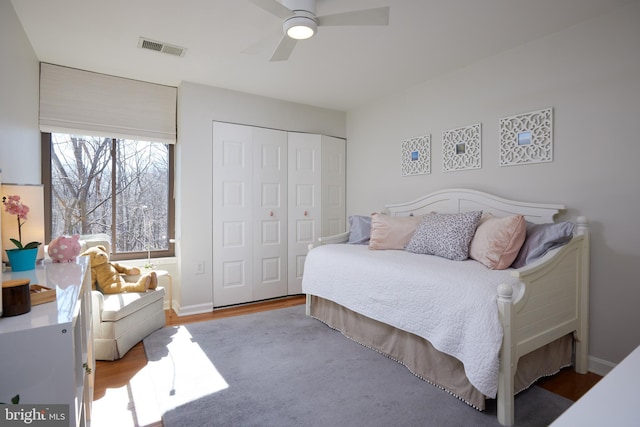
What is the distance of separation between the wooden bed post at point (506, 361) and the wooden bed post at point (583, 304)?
92 centimetres

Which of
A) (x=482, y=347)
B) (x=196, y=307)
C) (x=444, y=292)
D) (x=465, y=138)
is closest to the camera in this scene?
(x=482, y=347)

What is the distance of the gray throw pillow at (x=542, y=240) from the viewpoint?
216cm

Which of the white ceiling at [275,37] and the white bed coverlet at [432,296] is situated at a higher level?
the white ceiling at [275,37]

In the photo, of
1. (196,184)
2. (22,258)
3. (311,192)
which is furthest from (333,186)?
(22,258)

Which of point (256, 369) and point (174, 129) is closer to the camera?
point (256, 369)

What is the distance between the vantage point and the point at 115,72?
3322mm

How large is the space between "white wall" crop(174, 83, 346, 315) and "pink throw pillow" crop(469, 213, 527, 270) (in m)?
2.74

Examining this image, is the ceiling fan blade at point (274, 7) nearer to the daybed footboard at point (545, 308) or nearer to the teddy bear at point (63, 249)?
the teddy bear at point (63, 249)

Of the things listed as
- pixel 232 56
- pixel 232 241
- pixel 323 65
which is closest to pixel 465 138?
pixel 323 65

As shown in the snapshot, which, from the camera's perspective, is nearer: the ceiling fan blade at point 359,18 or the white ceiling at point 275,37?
the ceiling fan blade at point 359,18

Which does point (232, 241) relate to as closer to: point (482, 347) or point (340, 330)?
point (340, 330)

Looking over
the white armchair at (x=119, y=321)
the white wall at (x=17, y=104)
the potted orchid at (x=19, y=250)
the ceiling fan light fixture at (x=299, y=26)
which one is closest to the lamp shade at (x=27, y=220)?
the potted orchid at (x=19, y=250)

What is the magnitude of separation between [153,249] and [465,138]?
354 cm

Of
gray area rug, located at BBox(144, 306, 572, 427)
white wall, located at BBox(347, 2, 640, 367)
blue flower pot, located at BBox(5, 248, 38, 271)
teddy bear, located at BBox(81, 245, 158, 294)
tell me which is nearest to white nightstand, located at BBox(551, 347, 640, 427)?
gray area rug, located at BBox(144, 306, 572, 427)
